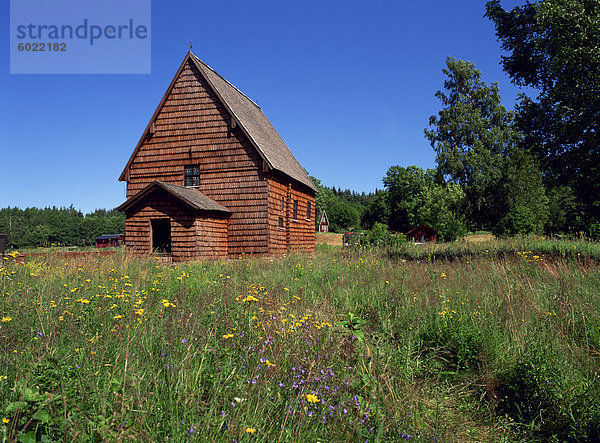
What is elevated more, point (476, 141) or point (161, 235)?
point (476, 141)

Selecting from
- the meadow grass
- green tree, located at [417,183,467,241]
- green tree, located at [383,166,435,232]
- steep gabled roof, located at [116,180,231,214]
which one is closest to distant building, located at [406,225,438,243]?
green tree, located at [417,183,467,241]

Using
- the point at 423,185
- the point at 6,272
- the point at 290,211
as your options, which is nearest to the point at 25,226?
the point at 423,185

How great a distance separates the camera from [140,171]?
65.4ft

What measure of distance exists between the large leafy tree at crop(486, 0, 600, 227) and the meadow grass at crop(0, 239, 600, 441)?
25.7ft

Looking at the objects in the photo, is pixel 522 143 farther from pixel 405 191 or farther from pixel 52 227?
pixel 52 227

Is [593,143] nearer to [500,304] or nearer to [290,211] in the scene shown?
[500,304]

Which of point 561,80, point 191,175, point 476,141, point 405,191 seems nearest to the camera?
point 561,80

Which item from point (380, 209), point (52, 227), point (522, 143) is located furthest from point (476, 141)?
point (52, 227)

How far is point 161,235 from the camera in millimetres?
20703

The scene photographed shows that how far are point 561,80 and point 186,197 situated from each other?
1506 cm

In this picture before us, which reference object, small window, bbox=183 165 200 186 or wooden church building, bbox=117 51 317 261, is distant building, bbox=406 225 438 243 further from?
small window, bbox=183 165 200 186

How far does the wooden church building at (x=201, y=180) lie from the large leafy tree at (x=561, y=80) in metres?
11.3

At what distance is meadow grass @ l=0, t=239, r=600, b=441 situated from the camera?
2.47 meters

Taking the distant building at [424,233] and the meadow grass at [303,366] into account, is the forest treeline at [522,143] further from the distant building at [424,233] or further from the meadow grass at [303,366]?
the meadow grass at [303,366]
